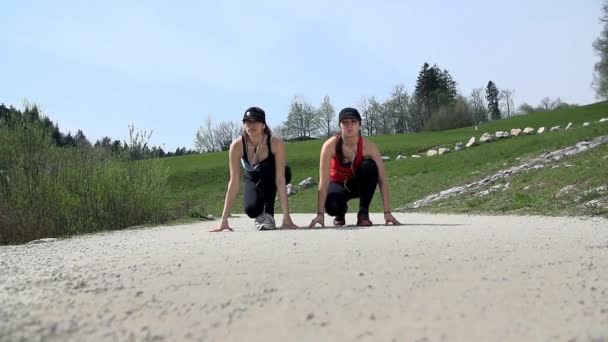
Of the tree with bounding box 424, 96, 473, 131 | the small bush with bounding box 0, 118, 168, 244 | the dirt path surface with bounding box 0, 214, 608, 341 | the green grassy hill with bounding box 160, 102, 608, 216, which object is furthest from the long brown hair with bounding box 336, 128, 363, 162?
the tree with bounding box 424, 96, 473, 131

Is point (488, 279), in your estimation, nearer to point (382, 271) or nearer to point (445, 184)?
point (382, 271)

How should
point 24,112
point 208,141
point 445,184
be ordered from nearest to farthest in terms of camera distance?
point 24,112 → point 445,184 → point 208,141

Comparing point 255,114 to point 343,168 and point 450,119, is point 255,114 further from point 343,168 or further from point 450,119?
point 450,119

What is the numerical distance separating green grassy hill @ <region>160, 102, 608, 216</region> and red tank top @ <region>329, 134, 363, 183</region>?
3850 mm

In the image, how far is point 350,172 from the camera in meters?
7.71

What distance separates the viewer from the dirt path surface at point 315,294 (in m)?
2.36

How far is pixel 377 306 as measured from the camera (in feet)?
8.80

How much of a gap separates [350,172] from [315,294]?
16.0 ft

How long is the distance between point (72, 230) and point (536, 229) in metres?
7.87

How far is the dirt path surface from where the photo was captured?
7.74ft

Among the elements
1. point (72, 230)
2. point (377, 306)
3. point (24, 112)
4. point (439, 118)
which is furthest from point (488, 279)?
point (439, 118)

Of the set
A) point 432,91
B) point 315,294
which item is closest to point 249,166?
point 315,294

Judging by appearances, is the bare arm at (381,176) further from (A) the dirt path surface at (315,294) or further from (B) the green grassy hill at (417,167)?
(B) the green grassy hill at (417,167)

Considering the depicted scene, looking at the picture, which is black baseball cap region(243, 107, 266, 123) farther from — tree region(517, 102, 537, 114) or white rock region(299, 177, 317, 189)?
tree region(517, 102, 537, 114)
